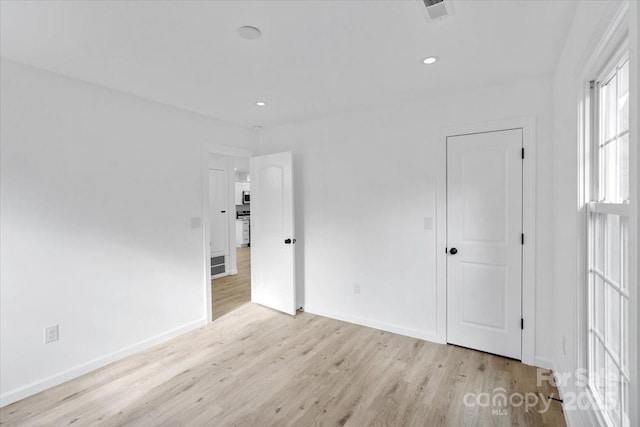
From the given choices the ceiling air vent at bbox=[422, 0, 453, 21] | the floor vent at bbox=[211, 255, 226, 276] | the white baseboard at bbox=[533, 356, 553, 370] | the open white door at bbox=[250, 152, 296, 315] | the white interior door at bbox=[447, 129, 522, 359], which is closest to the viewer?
the ceiling air vent at bbox=[422, 0, 453, 21]

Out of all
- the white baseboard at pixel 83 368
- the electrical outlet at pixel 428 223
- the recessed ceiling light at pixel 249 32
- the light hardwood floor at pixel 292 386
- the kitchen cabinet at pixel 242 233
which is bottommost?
the light hardwood floor at pixel 292 386

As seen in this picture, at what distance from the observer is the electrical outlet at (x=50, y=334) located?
2.39 metres

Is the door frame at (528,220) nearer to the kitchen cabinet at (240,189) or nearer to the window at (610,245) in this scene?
the window at (610,245)

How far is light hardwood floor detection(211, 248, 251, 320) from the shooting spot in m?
4.16

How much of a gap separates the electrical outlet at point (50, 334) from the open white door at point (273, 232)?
7.17 feet

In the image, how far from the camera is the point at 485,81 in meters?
2.66

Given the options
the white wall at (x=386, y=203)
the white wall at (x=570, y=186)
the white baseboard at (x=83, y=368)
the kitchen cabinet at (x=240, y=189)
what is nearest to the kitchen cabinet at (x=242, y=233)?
the kitchen cabinet at (x=240, y=189)

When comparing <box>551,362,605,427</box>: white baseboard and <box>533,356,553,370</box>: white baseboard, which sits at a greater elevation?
<box>551,362,605,427</box>: white baseboard

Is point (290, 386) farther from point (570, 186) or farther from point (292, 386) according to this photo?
point (570, 186)

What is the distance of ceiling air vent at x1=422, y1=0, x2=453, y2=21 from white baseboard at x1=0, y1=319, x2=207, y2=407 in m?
3.51

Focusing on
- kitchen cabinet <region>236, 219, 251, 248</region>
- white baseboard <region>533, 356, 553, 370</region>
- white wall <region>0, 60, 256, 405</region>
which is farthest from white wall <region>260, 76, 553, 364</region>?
kitchen cabinet <region>236, 219, 251, 248</region>

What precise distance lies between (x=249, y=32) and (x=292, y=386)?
2.46 meters

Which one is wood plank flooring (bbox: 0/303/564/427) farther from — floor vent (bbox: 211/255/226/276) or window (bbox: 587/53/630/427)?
floor vent (bbox: 211/255/226/276)

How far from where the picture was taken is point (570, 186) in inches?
73.6
